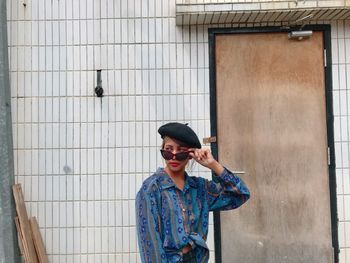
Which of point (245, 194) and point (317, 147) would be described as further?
point (317, 147)

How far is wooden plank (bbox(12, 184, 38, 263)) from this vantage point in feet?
13.7

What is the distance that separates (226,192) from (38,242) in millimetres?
2627

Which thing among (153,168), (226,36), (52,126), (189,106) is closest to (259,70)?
(226,36)

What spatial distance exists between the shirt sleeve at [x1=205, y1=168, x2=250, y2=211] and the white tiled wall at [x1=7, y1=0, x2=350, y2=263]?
6.44ft

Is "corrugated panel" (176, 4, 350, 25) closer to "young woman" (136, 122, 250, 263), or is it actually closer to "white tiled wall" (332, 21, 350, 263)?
"white tiled wall" (332, 21, 350, 263)

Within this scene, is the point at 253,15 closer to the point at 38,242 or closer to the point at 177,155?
the point at 177,155

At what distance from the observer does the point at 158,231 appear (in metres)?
2.19

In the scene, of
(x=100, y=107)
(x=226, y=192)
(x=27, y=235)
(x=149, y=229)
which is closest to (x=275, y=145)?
(x=100, y=107)

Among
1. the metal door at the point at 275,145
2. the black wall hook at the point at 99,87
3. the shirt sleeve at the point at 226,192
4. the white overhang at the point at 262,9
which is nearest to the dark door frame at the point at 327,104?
the metal door at the point at 275,145

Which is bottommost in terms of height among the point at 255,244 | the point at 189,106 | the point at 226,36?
the point at 255,244

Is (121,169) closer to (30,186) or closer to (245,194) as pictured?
(30,186)

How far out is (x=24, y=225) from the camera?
424 centimetres

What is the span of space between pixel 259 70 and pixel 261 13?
23.3 inches

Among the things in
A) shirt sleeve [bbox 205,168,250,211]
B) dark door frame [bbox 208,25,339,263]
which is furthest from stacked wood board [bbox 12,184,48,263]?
shirt sleeve [bbox 205,168,250,211]
